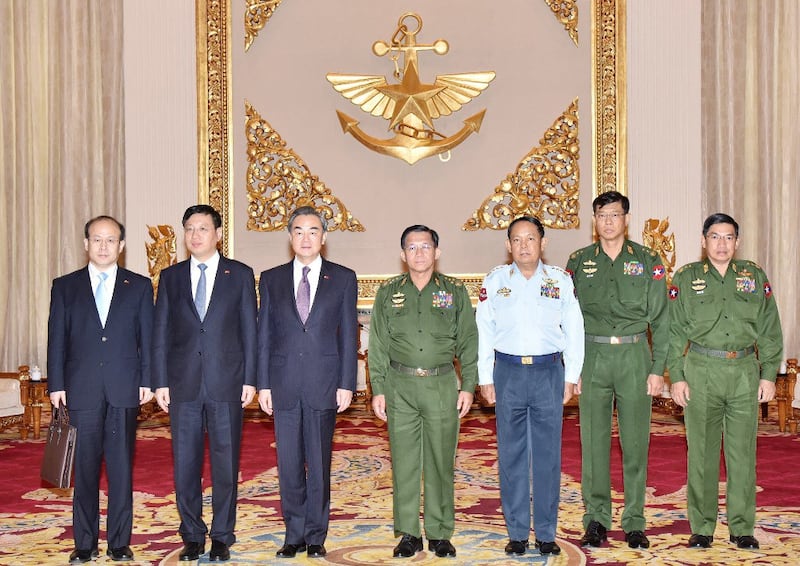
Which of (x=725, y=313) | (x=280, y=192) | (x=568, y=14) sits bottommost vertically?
(x=725, y=313)

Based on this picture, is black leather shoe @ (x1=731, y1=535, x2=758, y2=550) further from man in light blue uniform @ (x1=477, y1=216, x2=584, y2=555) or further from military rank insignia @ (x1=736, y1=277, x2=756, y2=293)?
military rank insignia @ (x1=736, y1=277, x2=756, y2=293)

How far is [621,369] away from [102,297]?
224cm

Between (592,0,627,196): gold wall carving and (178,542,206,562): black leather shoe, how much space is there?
5459 mm

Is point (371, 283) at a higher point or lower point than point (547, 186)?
lower

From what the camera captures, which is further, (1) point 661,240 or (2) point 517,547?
(1) point 661,240

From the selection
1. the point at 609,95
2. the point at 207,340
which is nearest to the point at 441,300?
the point at 207,340

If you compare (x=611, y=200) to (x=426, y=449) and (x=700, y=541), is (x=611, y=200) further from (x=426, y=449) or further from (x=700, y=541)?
(x=700, y=541)

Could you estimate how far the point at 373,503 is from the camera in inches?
207

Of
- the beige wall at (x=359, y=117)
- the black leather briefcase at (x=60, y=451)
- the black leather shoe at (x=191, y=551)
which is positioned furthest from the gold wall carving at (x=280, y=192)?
the black leather shoe at (x=191, y=551)

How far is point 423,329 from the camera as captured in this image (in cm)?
425

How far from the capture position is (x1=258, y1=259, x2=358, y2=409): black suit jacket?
422 centimetres

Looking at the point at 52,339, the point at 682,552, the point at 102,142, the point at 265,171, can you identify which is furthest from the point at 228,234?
the point at 682,552

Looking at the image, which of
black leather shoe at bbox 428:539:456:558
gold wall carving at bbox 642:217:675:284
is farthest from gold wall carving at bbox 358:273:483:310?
black leather shoe at bbox 428:539:456:558

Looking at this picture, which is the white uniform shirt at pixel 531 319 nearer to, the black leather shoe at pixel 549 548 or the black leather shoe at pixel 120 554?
the black leather shoe at pixel 549 548
